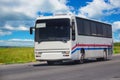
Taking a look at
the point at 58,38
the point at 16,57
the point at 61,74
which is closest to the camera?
the point at 61,74

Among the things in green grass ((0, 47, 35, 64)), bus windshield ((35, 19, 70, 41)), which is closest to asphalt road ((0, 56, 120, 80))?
bus windshield ((35, 19, 70, 41))

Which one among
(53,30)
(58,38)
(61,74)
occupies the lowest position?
(61,74)

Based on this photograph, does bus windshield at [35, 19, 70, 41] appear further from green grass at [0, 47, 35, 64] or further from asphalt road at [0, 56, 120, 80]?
green grass at [0, 47, 35, 64]

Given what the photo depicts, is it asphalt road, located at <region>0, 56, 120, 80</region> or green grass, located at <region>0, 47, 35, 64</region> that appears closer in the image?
asphalt road, located at <region>0, 56, 120, 80</region>

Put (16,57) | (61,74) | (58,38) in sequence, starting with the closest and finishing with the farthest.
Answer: (61,74) < (58,38) < (16,57)

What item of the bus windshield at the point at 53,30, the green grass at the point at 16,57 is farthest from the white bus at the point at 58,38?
the green grass at the point at 16,57

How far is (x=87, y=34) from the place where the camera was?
2944cm

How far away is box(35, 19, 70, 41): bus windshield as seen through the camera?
26.2 m

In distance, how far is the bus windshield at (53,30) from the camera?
26.2 meters

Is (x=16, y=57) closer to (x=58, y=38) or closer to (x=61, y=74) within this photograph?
(x=58, y=38)

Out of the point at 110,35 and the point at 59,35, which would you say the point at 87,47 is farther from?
the point at 110,35

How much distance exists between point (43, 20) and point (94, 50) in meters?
6.16

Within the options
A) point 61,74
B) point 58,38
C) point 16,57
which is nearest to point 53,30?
point 58,38

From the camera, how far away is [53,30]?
86.0 ft
